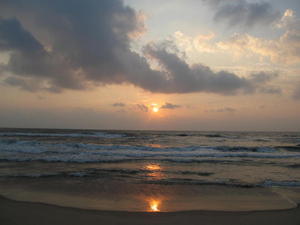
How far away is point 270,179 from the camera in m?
8.98

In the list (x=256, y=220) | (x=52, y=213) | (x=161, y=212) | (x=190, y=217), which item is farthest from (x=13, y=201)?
(x=256, y=220)

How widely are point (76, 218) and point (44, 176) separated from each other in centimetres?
470

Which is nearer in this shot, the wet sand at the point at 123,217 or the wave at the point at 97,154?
the wet sand at the point at 123,217

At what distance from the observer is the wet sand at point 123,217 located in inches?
178

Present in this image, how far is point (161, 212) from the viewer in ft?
16.7

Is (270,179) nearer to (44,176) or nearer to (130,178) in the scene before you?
(130,178)

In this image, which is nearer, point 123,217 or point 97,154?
point 123,217

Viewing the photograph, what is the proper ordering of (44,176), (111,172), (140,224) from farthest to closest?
(111,172) → (44,176) → (140,224)

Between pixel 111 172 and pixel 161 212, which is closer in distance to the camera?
pixel 161 212

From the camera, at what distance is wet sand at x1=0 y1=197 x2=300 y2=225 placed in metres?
4.51

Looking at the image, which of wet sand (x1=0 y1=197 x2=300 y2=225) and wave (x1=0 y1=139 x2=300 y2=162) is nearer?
wet sand (x1=0 y1=197 x2=300 y2=225)

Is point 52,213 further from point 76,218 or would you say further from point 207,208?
point 207,208

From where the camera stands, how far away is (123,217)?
4.79 meters

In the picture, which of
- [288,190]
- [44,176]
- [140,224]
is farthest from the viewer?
[44,176]
